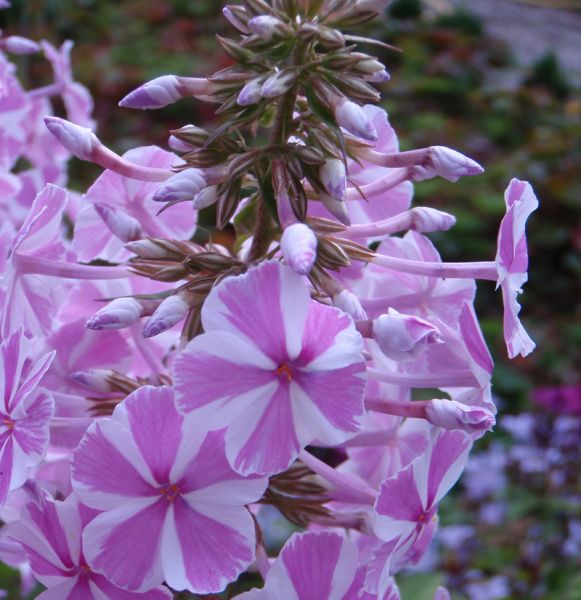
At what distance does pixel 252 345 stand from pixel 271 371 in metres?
0.02

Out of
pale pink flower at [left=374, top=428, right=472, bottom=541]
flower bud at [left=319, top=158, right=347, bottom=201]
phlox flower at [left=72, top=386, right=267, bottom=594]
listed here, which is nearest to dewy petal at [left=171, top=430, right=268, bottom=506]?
phlox flower at [left=72, top=386, right=267, bottom=594]

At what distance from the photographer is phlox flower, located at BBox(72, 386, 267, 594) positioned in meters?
0.68

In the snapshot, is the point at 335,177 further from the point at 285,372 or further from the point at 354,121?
the point at 285,372

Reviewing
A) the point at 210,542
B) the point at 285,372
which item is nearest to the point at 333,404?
the point at 285,372

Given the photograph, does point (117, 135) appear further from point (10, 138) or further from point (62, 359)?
point (62, 359)

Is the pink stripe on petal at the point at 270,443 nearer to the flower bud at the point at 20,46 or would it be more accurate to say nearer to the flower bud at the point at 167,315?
the flower bud at the point at 167,315

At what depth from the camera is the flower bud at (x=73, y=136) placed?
0.78m

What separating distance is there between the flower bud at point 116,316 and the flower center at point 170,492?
0.41 feet

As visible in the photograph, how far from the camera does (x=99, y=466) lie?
2.25ft

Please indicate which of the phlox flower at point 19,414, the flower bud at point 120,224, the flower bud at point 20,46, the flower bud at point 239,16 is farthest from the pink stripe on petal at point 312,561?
the flower bud at point 20,46

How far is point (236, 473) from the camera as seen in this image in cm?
68

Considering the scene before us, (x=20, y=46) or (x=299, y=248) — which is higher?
(x=299, y=248)

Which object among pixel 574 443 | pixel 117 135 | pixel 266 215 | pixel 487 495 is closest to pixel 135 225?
pixel 266 215

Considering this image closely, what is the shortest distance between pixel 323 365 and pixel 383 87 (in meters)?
4.93
